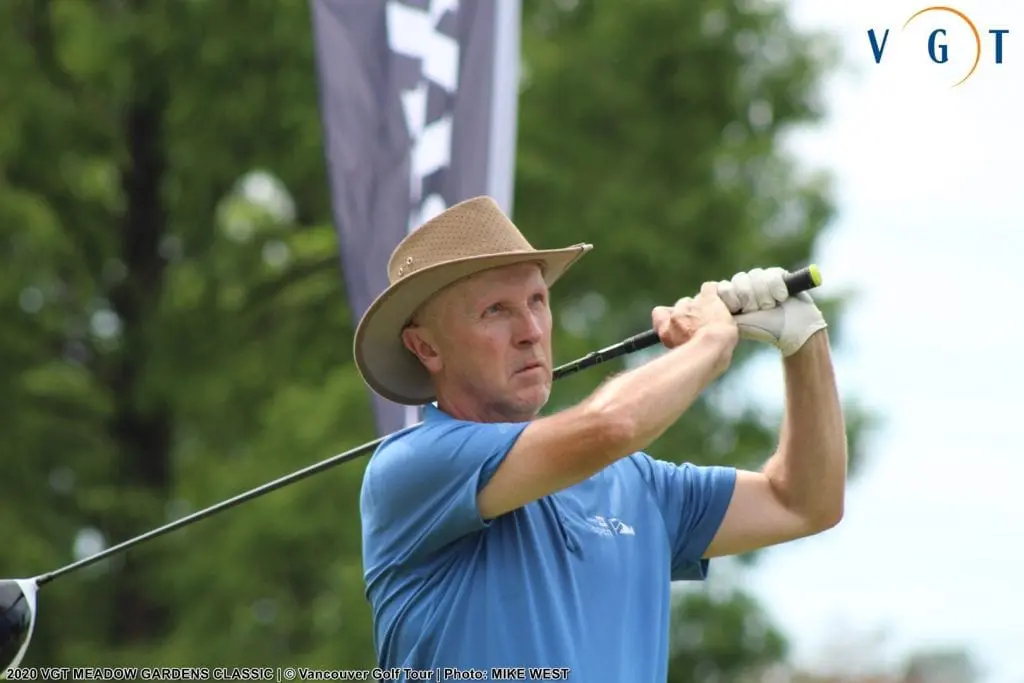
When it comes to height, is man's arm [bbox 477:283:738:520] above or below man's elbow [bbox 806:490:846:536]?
above

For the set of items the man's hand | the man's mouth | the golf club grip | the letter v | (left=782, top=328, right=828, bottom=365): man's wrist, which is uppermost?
the letter v

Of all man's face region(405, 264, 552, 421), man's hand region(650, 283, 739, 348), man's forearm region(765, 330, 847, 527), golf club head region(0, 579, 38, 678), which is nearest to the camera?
man's hand region(650, 283, 739, 348)

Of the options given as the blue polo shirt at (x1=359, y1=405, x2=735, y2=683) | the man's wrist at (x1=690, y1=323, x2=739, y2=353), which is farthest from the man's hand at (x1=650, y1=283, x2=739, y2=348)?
the blue polo shirt at (x1=359, y1=405, x2=735, y2=683)

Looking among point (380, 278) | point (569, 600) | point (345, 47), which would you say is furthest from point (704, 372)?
point (345, 47)

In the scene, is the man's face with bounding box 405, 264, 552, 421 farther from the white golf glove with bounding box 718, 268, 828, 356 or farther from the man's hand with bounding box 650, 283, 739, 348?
the white golf glove with bounding box 718, 268, 828, 356

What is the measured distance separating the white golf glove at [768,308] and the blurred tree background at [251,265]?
771cm

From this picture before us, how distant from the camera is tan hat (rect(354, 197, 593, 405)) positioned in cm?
432

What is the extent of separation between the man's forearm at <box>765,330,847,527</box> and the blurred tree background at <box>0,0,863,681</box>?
7.46 metres

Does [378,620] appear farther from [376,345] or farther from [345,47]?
[345,47]

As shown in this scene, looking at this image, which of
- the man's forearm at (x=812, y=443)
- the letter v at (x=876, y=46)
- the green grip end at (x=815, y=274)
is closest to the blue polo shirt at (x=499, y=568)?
the man's forearm at (x=812, y=443)

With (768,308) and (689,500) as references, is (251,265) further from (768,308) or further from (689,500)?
(768,308)

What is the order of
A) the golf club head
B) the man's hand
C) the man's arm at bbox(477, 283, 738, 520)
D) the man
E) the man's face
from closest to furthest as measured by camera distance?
the man's arm at bbox(477, 283, 738, 520) → the man → the man's hand → the man's face → the golf club head

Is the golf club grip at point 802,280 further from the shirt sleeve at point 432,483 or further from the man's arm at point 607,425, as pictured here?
the shirt sleeve at point 432,483

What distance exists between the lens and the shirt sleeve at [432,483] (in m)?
4.08
